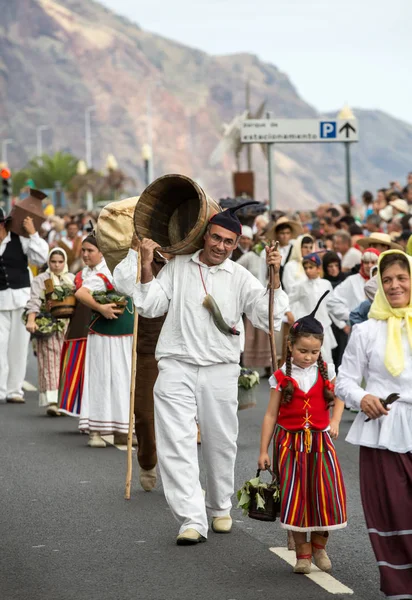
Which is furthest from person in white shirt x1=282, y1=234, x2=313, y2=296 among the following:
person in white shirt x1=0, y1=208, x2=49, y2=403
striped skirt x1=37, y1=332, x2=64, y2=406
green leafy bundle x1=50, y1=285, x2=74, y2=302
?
green leafy bundle x1=50, y1=285, x2=74, y2=302

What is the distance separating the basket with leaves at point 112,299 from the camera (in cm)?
1137

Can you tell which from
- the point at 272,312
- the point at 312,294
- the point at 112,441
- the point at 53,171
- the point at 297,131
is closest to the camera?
the point at 272,312

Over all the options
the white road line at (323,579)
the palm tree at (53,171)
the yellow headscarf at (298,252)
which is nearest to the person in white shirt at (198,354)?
the white road line at (323,579)

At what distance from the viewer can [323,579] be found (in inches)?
263

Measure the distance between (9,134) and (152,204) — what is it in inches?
6904

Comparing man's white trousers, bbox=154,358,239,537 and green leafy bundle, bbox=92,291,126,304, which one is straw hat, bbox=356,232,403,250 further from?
man's white trousers, bbox=154,358,239,537

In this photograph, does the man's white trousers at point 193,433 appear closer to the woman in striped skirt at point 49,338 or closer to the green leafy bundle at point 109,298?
the green leafy bundle at point 109,298

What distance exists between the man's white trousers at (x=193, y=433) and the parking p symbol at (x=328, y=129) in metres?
14.9

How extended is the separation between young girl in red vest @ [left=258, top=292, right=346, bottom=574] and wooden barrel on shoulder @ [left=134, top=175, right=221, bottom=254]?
139 centimetres

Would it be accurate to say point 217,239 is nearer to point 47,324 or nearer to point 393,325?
→ point 393,325

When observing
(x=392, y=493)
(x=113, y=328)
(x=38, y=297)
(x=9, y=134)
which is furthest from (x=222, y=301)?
(x=9, y=134)

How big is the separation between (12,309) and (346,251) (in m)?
4.92

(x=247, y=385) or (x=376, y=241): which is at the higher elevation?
(x=376, y=241)

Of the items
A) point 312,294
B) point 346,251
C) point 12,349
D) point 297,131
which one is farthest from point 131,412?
point 297,131
